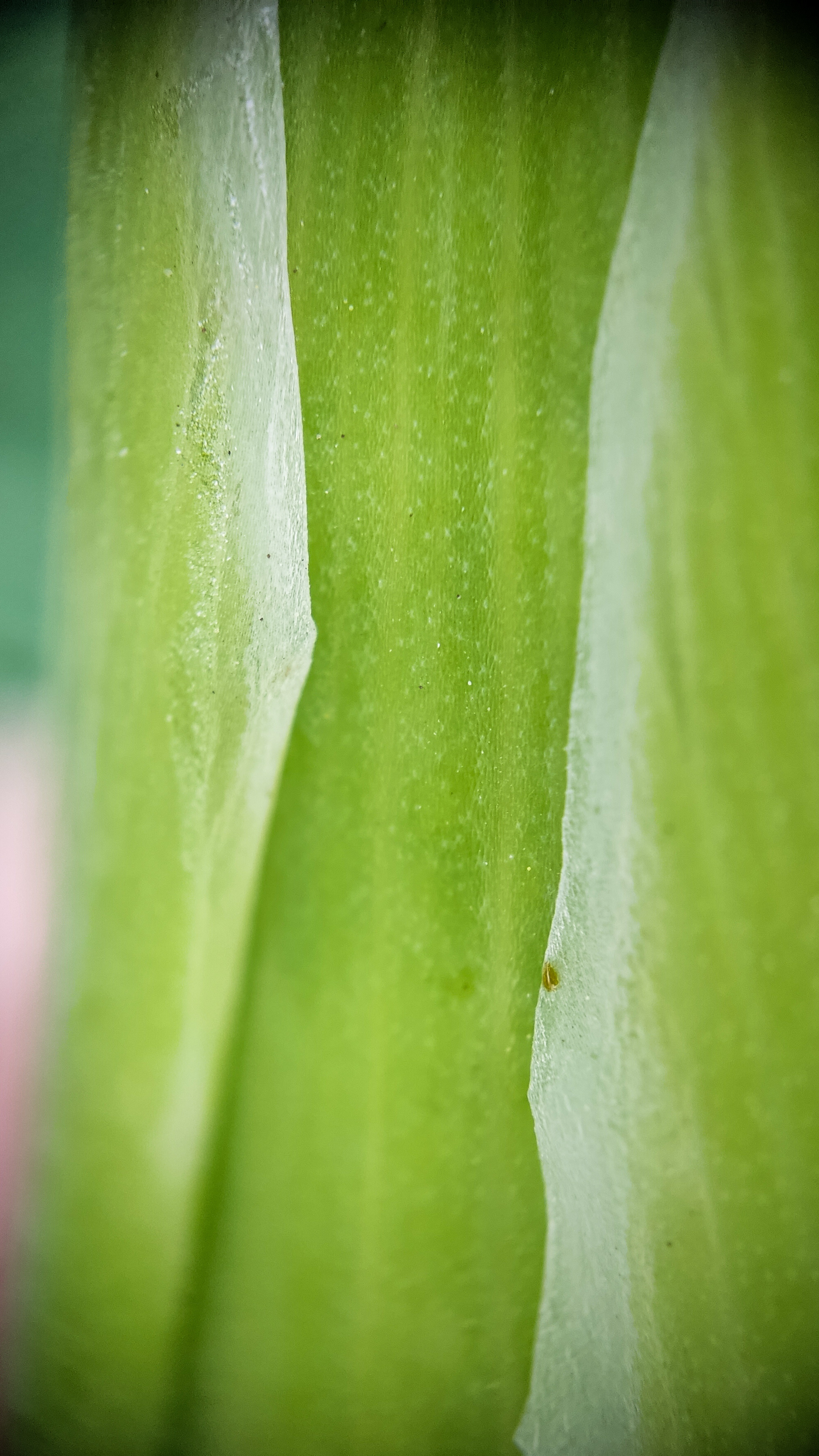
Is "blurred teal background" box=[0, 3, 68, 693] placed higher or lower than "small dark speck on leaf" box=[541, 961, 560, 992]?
higher

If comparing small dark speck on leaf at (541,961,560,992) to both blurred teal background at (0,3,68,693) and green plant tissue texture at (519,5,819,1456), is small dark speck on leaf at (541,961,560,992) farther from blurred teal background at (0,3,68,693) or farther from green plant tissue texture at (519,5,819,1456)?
blurred teal background at (0,3,68,693)

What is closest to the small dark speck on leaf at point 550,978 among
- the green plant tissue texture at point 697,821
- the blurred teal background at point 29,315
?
the green plant tissue texture at point 697,821

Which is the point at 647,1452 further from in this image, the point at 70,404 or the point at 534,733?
the point at 70,404

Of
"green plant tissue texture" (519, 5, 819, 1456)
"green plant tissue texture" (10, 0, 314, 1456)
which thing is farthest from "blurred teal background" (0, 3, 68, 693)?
"green plant tissue texture" (519, 5, 819, 1456)

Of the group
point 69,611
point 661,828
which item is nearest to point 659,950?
point 661,828

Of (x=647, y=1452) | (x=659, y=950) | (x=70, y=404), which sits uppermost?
(x=70, y=404)

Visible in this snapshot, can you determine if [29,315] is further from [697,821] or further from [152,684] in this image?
[697,821]

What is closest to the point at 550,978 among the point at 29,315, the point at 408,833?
the point at 408,833
